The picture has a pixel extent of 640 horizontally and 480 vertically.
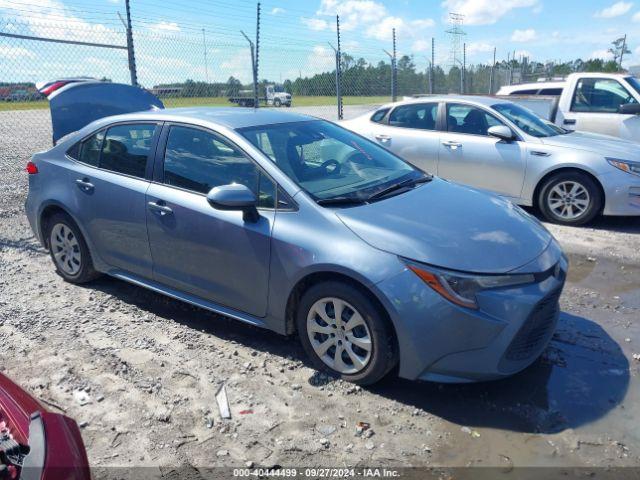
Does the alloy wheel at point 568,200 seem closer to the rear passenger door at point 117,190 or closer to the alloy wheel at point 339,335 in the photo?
the alloy wheel at point 339,335

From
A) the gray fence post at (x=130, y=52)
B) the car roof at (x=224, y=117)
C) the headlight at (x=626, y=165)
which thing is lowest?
the headlight at (x=626, y=165)

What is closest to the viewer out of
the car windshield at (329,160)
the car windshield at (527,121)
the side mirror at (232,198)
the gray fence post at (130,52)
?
the side mirror at (232,198)

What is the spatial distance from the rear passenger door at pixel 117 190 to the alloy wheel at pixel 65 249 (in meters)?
0.33

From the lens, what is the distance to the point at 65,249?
5.05 m

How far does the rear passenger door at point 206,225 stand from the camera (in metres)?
3.67

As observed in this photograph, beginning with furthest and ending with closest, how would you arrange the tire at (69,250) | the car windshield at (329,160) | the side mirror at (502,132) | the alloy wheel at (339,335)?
the side mirror at (502,132), the tire at (69,250), the car windshield at (329,160), the alloy wheel at (339,335)

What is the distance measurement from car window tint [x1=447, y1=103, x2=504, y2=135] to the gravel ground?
326cm

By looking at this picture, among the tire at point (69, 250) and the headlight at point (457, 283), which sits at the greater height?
the headlight at point (457, 283)

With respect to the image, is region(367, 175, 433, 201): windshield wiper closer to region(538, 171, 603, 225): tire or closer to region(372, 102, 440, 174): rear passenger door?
region(538, 171, 603, 225): tire

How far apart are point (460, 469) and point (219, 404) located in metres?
1.41

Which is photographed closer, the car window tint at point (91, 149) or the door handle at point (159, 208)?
the door handle at point (159, 208)

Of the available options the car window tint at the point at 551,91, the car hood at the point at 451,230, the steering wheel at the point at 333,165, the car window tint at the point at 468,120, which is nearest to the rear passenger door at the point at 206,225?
the steering wheel at the point at 333,165

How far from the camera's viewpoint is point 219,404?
3.34m

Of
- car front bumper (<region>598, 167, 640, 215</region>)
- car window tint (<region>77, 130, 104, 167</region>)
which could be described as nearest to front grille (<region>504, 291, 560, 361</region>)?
car window tint (<region>77, 130, 104, 167</region>)
